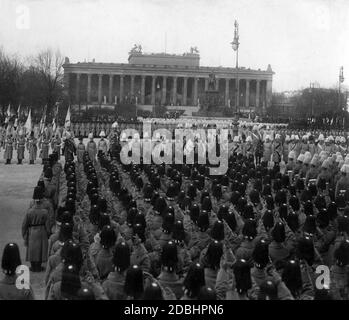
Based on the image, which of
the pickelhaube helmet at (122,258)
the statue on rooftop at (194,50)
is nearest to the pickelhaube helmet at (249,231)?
the pickelhaube helmet at (122,258)

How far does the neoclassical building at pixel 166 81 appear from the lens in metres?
98.5

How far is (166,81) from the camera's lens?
331ft

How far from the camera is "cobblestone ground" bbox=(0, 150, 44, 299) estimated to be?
11.5 meters

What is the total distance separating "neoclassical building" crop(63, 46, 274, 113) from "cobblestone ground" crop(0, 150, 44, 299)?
232ft

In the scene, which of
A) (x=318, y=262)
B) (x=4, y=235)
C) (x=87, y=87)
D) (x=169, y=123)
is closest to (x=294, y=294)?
(x=318, y=262)

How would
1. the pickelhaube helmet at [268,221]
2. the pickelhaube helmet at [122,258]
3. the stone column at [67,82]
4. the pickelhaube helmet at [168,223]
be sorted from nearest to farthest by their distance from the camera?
the pickelhaube helmet at [122,258] → the pickelhaube helmet at [168,223] → the pickelhaube helmet at [268,221] → the stone column at [67,82]

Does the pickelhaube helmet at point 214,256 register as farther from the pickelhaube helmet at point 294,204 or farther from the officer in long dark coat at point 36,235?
the officer in long dark coat at point 36,235

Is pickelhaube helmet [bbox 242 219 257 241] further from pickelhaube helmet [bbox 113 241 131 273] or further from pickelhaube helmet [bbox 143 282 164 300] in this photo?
pickelhaube helmet [bbox 143 282 164 300]

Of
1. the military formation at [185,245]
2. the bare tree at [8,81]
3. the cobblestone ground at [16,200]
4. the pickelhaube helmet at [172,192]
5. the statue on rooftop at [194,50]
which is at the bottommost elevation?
the cobblestone ground at [16,200]

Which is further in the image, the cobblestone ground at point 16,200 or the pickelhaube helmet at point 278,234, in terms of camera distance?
the cobblestone ground at point 16,200

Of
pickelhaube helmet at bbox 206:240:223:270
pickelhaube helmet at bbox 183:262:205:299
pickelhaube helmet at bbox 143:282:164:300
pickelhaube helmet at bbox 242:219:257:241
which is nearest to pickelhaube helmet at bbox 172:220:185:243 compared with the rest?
pickelhaube helmet at bbox 242:219:257:241

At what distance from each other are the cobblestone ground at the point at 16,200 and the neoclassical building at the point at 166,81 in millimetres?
70748

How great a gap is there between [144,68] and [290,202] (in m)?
89.6
